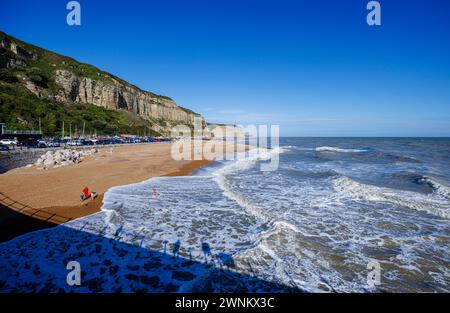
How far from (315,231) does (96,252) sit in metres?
8.00

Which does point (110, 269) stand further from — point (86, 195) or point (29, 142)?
point (29, 142)

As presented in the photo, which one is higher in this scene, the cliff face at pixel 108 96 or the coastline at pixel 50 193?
the cliff face at pixel 108 96

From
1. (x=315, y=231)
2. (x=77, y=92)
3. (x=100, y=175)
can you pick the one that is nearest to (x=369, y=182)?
(x=315, y=231)

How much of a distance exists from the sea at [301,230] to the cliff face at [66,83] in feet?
222

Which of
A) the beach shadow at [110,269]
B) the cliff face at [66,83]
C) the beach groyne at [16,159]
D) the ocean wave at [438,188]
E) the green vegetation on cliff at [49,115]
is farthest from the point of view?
the cliff face at [66,83]

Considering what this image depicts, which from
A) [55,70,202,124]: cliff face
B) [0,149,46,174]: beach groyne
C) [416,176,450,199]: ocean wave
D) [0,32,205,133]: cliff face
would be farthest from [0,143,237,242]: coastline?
[55,70,202,124]: cliff face

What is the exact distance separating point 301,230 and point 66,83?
85443 millimetres

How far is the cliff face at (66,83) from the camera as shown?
6266 cm

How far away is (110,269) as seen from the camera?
6.62 metres

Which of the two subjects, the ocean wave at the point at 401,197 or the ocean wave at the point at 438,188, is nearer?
the ocean wave at the point at 401,197

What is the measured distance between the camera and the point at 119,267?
22.1ft

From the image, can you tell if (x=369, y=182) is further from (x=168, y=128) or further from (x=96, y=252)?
(x=168, y=128)

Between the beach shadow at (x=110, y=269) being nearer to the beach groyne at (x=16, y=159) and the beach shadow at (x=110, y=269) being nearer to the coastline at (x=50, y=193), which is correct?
the coastline at (x=50, y=193)

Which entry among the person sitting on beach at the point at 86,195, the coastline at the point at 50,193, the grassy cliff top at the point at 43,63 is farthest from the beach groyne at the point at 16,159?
the grassy cliff top at the point at 43,63
